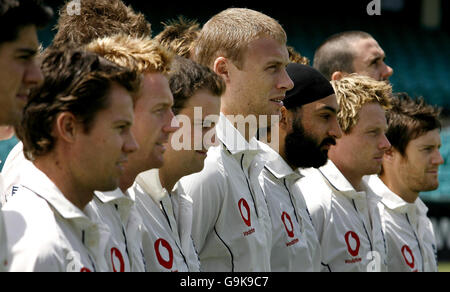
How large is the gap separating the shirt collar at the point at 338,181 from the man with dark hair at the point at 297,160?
34cm

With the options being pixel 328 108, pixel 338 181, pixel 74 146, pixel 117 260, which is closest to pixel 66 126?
pixel 74 146

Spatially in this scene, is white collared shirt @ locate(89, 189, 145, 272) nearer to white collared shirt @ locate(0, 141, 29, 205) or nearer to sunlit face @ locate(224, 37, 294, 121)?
white collared shirt @ locate(0, 141, 29, 205)

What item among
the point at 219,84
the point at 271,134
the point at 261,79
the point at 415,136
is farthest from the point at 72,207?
the point at 415,136

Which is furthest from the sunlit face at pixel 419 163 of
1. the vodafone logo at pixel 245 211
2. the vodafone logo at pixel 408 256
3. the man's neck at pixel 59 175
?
the man's neck at pixel 59 175

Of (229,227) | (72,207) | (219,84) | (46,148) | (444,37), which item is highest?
(444,37)

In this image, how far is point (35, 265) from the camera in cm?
239

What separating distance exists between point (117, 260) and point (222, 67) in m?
1.63

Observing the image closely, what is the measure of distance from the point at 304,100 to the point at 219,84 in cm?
120

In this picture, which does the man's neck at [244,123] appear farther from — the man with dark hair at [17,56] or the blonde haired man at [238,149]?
the man with dark hair at [17,56]

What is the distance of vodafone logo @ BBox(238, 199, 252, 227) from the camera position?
12.8 ft

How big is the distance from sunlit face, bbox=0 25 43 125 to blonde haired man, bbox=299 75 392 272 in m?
2.72

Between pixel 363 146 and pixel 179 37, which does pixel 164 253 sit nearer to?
pixel 179 37

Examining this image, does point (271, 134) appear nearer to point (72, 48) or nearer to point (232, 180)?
point (232, 180)

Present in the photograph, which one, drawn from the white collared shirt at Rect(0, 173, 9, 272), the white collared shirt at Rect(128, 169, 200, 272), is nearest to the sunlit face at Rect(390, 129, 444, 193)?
the white collared shirt at Rect(128, 169, 200, 272)
